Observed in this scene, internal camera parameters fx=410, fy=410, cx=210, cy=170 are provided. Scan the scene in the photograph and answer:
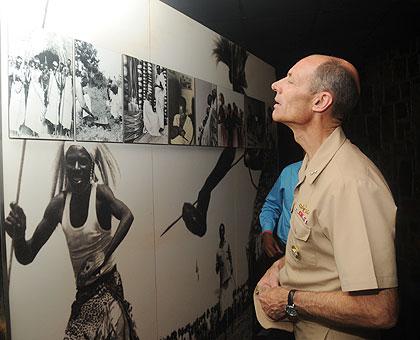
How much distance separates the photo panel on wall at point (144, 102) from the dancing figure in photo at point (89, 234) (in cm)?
18

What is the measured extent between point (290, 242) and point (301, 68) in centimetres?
56

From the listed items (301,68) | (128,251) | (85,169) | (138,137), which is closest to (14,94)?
(85,169)

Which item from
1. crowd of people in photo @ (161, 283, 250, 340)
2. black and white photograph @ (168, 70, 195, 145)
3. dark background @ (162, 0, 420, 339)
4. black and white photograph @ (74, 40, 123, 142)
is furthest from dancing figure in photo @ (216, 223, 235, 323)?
dark background @ (162, 0, 420, 339)

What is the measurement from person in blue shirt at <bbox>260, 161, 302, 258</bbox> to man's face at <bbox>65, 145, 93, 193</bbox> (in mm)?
1380

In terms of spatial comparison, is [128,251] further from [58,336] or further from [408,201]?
[408,201]

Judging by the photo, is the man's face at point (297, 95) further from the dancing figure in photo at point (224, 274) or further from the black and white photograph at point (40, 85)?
the dancing figure in photo at point (224, 274)

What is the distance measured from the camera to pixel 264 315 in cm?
137

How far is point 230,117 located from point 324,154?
4.48ft

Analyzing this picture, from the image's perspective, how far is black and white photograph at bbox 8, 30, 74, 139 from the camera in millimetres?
1148

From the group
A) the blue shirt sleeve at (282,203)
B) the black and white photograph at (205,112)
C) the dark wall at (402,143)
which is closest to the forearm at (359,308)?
the black and white photograph at (205,112)

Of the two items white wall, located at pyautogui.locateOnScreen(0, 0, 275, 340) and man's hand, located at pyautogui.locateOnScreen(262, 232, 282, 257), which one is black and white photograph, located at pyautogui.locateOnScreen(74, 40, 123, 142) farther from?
man's hand, located at pyautogui.locateOnScreen(262, 232, 282, 257)

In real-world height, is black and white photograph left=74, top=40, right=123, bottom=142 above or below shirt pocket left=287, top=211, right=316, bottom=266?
above

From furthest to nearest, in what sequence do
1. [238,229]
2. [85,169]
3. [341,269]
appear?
[238,229], [85,169], [341,269]

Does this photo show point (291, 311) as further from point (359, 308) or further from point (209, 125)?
point (209, 125)
